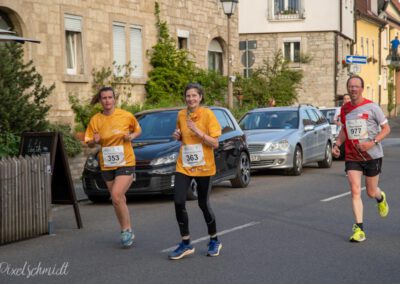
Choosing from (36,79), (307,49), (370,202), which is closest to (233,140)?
(370,202)

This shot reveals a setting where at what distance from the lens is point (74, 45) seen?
23.0 m

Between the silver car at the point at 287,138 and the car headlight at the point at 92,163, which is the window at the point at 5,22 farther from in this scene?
the car headlight at the point at 92,163

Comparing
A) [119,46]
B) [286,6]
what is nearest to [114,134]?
[119,46]

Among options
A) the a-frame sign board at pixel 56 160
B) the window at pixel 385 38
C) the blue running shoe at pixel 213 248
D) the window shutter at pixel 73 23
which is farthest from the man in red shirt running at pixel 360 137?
the window at pixel 385 38

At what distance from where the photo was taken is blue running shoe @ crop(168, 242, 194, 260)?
8.95m

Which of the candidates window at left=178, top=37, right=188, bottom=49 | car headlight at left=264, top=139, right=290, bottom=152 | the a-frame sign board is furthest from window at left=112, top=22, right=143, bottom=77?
the a-frame sign board

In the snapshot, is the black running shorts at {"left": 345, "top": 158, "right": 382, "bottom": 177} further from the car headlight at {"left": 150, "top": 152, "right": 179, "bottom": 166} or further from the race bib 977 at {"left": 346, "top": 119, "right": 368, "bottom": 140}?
the car headlight at {"left": 150, "top": 152, "right": 179, "bottom": 166}

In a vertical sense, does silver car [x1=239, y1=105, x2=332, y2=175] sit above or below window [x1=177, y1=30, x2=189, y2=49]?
below

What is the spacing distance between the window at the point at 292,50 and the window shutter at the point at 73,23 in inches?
1089

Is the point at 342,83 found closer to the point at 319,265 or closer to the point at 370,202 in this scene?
the point at 370,202

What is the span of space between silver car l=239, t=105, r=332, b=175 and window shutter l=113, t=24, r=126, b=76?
5208 mm

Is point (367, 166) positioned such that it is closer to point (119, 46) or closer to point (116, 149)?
point (116, 149)

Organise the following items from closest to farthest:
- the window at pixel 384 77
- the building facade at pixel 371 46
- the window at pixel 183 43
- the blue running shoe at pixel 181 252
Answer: the blue running shoe at pixel 181 252 → the window at pixel 183 43 → the building facade at pixel 371 46 → the window at pixel 384 77

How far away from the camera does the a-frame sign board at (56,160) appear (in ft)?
37.8
